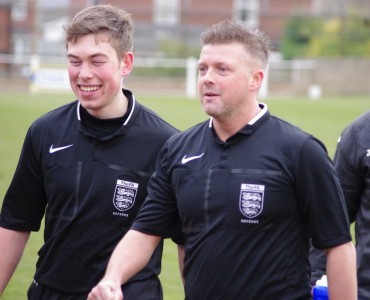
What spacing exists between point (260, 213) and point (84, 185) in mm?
1045

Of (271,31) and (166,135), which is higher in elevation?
(166,135)

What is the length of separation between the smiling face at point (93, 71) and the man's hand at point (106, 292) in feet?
3.53

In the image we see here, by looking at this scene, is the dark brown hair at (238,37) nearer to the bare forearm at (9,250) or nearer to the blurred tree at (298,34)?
the bare forearm at (9,250)

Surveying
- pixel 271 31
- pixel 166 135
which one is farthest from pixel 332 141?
pixel 271 31

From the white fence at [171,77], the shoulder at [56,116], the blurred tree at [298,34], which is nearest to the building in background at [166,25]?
the white fence at [171,77]

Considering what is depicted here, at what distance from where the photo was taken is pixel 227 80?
165 inches

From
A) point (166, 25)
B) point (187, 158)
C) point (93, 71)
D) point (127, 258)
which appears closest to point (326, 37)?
point (166, 25)

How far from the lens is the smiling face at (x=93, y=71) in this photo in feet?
15.6

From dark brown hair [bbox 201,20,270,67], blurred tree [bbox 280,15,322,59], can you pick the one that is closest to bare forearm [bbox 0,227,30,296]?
→ dark brown hair [bbox 201,20,270,67]

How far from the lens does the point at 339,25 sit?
45188 millimetres

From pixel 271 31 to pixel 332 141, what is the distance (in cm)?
3487

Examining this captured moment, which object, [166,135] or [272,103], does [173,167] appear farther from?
[272,103]

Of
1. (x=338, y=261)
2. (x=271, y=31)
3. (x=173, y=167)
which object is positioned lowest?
(x=271, y=31)

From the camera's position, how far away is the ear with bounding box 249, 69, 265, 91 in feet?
14.0
